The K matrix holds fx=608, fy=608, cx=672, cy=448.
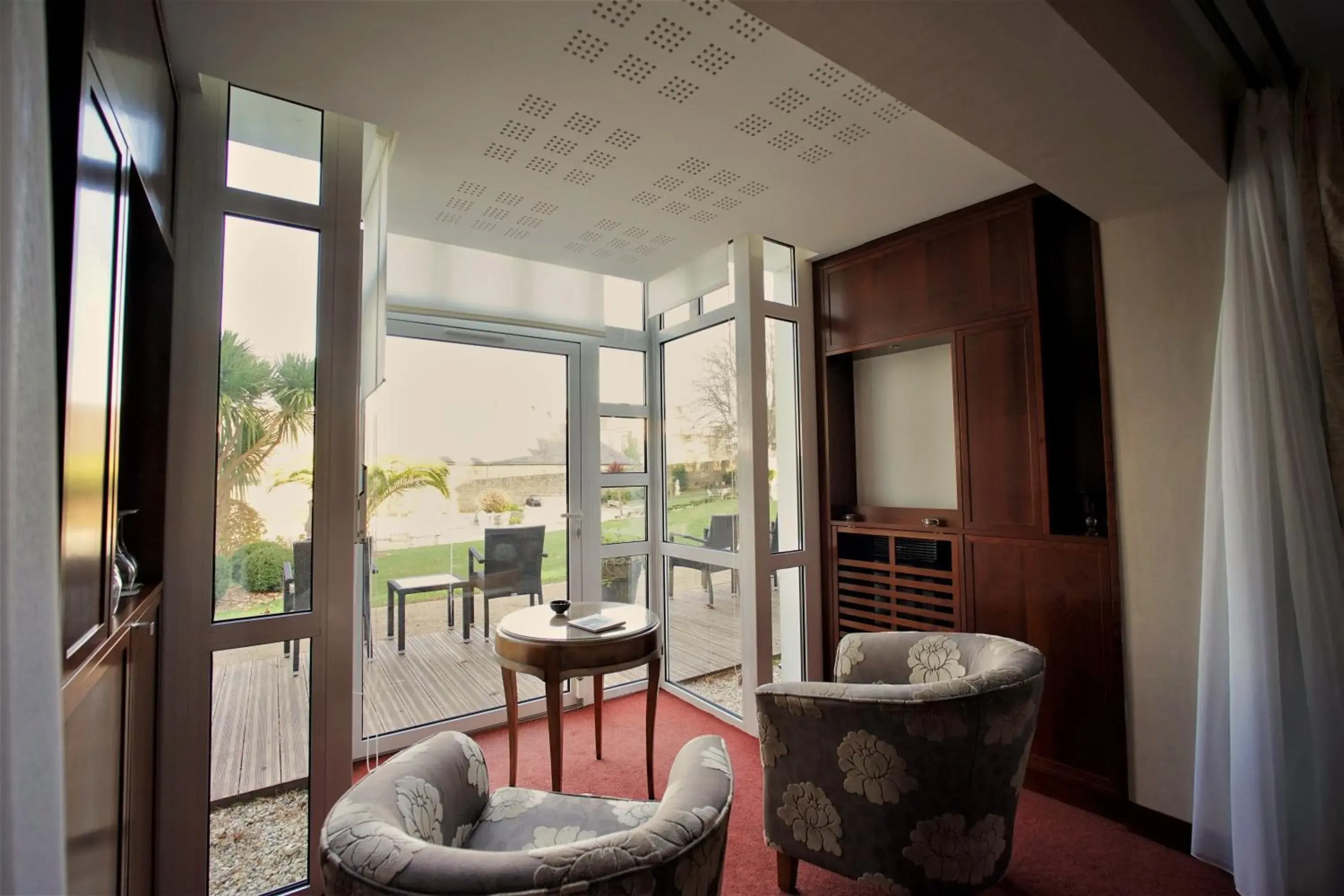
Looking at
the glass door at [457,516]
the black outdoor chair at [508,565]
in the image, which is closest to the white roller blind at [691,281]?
the glass door at [457,516]

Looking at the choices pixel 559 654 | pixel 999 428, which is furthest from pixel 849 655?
pixel 999 428

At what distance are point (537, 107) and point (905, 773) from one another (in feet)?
7.71

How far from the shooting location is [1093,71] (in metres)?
1.55

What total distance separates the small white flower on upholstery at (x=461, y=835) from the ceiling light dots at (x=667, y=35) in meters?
2.17

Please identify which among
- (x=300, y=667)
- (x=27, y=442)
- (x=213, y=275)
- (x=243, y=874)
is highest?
(x=213, y=275)

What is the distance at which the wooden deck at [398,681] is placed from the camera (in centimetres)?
190

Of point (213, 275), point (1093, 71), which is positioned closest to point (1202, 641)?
point (1093, 71)

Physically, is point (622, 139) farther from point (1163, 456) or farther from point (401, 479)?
point (1163, 456)

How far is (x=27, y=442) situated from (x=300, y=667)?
159 cm

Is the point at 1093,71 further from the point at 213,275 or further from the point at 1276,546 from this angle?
the point at 213,275

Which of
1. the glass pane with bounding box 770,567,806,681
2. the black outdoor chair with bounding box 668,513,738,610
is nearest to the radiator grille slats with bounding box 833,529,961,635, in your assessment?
the glass pane with bounding box 770,567,806,681

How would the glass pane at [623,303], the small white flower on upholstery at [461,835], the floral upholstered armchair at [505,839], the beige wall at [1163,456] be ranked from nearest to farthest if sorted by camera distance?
the floral upholstered armchair at [505,839]
the small white flower on upholstery at [461,835]
the beige wall at [1163,456]
the glass pane at [623,303]

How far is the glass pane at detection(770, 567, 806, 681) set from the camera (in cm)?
345

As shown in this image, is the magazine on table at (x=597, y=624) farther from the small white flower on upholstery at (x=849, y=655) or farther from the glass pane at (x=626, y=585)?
the glass pane at (x=626, y=585)
